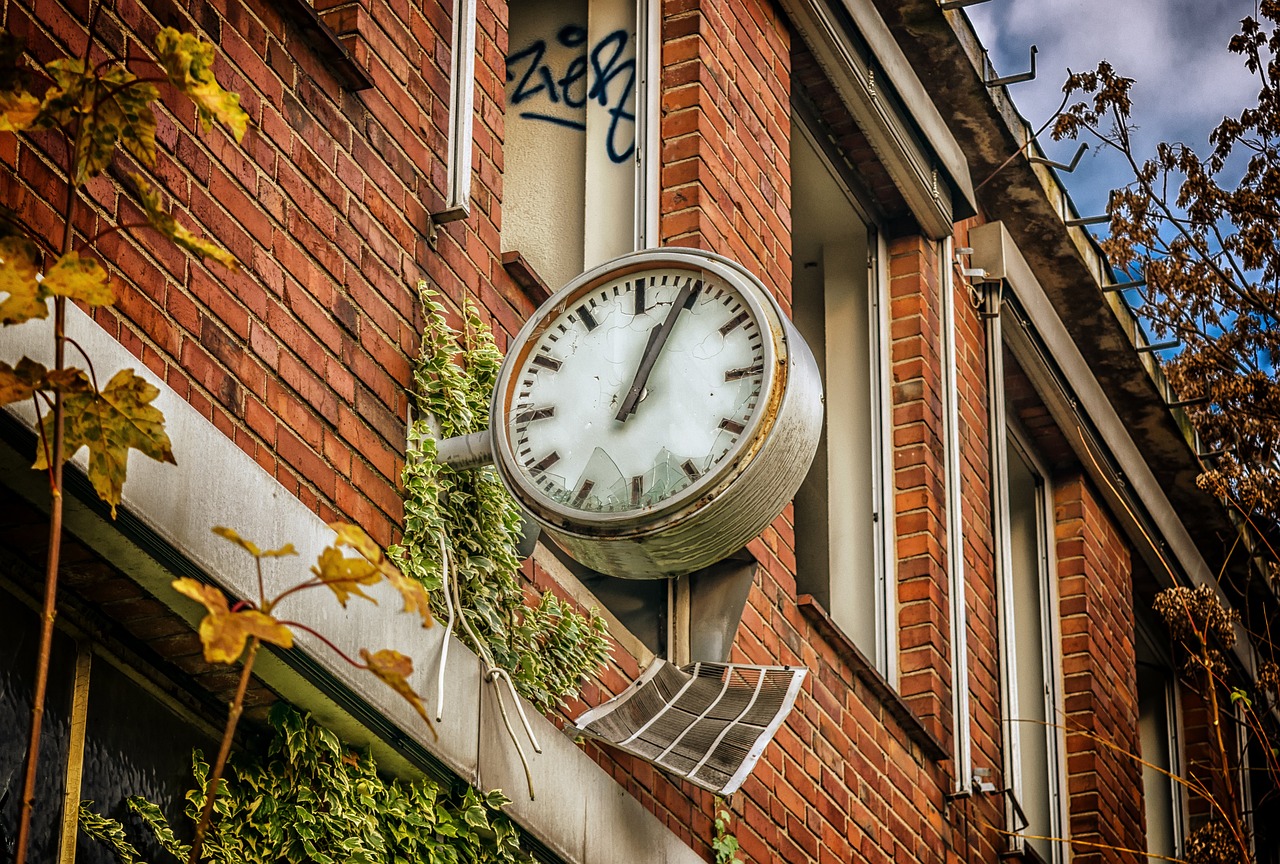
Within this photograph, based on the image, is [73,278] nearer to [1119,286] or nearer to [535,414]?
[535,414]

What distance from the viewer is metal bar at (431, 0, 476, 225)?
566 centimetres

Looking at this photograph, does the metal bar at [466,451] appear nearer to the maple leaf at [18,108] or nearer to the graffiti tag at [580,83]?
the maple leaf at [18,108]

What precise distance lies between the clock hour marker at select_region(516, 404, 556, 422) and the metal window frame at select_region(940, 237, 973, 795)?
3.57 meters

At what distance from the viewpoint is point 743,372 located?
16.8ft

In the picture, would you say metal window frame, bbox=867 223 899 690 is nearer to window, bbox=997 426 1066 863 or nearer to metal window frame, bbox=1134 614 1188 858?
window, bbox=997 426 1066 863

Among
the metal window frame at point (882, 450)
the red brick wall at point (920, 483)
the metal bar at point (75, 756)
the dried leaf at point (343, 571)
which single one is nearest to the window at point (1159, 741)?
the red brick wall at point (920, 483)

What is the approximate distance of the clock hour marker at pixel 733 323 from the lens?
518cm

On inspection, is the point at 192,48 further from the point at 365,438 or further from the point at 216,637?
the point at 365,438

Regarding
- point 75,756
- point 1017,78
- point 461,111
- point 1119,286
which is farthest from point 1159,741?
point 75,756

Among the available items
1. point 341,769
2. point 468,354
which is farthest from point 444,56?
point 341,769

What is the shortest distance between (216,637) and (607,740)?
8.48 ft

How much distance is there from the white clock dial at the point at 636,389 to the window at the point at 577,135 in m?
1.47

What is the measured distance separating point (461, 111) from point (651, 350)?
1.00m

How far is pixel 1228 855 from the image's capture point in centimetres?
812
